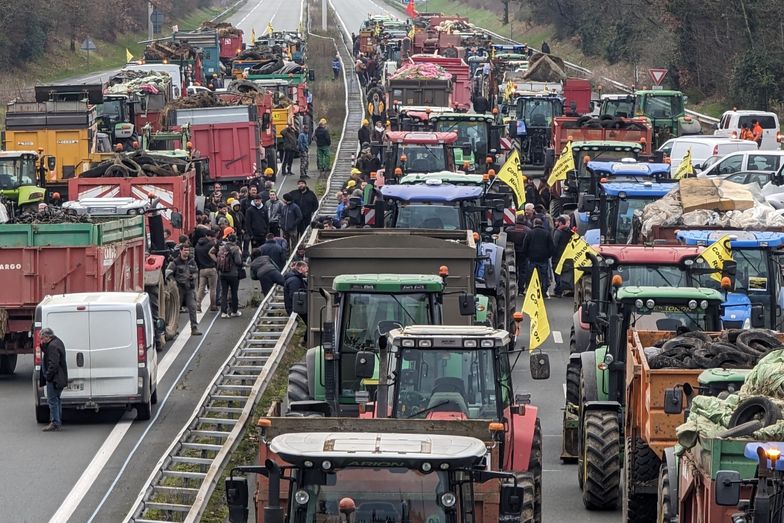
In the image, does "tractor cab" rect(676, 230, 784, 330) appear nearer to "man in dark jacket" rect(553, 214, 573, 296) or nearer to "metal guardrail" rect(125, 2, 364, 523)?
"metal guardrail" rect(125, 2, 364, 523)

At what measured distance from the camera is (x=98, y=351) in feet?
72.1

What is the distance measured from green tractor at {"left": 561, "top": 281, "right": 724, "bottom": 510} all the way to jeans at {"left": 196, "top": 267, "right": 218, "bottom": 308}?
12785 mm

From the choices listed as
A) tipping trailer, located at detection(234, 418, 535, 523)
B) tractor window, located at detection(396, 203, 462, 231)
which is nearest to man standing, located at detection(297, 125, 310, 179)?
tractor window, located at detection(396, 203, 462, 231)

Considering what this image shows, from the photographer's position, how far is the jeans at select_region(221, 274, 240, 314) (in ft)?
96.7

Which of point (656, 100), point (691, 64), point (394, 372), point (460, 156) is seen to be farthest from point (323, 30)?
point (394, 372)

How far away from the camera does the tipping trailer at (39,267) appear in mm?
24625

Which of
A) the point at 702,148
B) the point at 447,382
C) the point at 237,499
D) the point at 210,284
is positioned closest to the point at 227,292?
the point at 210,284

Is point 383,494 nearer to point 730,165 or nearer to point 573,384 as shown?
point 573,384

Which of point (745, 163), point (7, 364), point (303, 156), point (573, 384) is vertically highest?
point (745, 163)

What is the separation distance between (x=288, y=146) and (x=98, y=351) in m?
26.3

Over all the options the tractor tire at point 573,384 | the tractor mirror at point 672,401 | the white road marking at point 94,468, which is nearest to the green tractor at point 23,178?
the white road marking at point 94,468

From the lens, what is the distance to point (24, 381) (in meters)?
25.1

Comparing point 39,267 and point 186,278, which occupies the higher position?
point 39,267

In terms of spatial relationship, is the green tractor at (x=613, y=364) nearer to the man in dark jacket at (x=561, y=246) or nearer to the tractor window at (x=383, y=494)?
the tractor window at (x=383, y=494)
